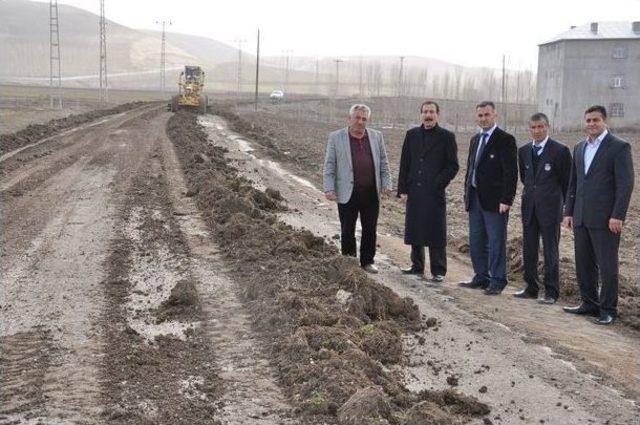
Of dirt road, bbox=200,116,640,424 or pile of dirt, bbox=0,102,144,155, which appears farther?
pile of dirt, bbox=0,102,144,155

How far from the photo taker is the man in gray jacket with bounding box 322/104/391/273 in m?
8.26

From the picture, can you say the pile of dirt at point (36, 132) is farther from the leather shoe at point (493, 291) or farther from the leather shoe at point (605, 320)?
the leather shoe at point (605, 320)

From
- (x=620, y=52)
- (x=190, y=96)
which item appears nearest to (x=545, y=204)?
(x=190, y=96)

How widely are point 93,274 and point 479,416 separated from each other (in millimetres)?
4760

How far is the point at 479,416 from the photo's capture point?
471 centimetres

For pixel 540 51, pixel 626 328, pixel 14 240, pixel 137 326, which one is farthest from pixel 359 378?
pixel 540 51

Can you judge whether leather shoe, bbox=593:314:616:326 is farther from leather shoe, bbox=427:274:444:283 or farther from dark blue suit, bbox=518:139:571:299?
leather shoe, bbox=427:274:444:283

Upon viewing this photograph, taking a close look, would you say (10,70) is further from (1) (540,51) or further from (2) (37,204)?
(2) (37,204)

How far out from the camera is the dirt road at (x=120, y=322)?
4.69 metres

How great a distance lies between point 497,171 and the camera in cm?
793

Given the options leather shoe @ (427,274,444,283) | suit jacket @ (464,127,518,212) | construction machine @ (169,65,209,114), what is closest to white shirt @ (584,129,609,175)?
suit jacket @ (464,127,518,212)

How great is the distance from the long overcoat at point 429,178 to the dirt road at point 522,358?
532 millimetres

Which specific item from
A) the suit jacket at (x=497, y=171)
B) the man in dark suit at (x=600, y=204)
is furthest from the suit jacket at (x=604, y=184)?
the suit jacket at (x=497, y=171)

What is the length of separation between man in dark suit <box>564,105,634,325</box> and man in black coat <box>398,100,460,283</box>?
58.8 inches
